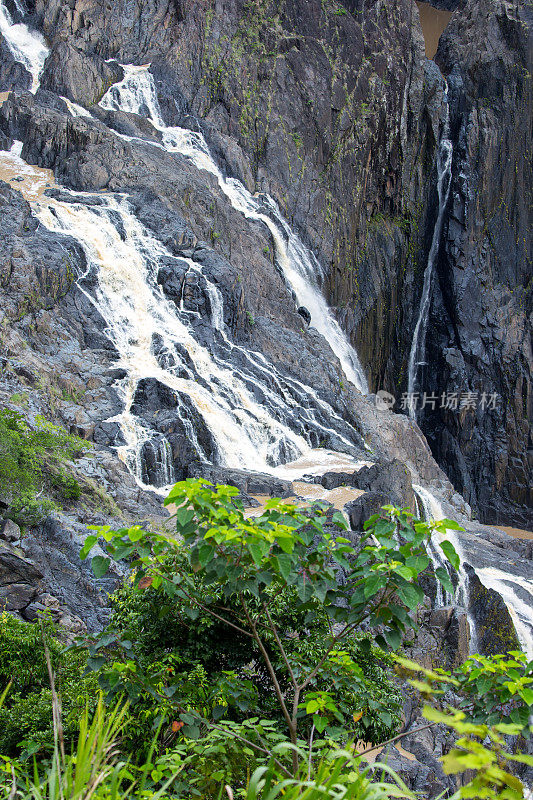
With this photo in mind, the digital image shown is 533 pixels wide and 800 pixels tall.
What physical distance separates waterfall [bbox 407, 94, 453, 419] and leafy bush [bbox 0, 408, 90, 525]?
26.6 m

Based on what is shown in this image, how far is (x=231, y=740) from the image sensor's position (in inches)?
116

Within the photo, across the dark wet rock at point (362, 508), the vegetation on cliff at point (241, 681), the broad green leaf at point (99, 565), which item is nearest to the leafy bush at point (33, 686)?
the vegetation on cliff at point (241, 681)

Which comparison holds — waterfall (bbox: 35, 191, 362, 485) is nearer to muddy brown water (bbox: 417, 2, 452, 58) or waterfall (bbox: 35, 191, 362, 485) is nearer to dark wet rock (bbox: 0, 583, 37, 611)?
dark wet rock (bbox: 0, 583, 37, 611)

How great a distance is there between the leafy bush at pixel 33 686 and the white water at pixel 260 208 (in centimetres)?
2590

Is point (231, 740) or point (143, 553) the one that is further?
point (143, 553)

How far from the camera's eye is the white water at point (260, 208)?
3042 cm

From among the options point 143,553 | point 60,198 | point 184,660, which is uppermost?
point 60,198

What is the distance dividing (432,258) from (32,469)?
31380mm

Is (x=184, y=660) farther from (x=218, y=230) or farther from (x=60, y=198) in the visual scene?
(x=218, y=230)

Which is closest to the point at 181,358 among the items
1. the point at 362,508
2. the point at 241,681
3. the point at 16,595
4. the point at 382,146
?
the point at 362,508

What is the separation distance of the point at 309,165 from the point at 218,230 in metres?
10.8

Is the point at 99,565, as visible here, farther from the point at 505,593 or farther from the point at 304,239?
the point at 304,239

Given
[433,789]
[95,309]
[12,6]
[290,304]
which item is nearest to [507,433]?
[290,304]

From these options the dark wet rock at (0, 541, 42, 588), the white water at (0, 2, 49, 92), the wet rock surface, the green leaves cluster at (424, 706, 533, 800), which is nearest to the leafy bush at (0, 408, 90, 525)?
the wet rock surface
